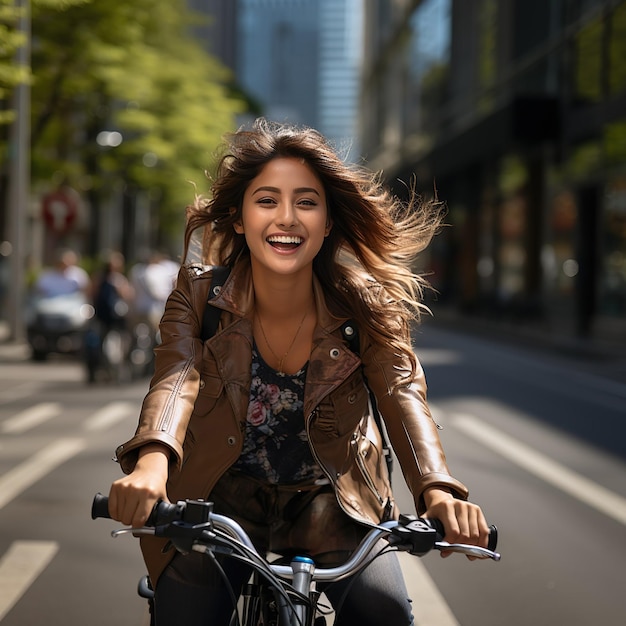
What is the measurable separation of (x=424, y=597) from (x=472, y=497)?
2442 mm

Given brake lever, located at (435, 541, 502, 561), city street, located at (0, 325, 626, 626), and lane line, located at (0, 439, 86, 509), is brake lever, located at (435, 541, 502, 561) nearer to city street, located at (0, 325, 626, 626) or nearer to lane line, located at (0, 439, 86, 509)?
→ city street, located at (0, 325, 626, 626)

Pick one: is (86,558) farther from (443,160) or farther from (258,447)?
(443,160)

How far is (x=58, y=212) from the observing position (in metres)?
23.9

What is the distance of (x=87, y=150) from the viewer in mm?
30875

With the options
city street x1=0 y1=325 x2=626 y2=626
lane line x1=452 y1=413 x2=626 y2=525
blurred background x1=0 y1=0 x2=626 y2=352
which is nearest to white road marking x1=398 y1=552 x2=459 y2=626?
city street x1=0 y1=325 x2=626 y2=626

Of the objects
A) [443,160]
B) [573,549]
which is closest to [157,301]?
[573,549]

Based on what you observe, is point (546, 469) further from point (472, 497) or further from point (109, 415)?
point (109, 415)

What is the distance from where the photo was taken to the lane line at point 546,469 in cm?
759

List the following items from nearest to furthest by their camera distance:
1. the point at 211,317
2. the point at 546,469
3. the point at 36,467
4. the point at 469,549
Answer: the point at 469,549
the point at 211,317
the point at 36,467
the point at 546,469

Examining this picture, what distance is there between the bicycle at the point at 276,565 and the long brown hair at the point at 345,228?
0.67 meters

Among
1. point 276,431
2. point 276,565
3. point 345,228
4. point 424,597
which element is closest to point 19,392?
point 424,597

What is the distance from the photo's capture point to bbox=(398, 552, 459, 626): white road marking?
190 inches

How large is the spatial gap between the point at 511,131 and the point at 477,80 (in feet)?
36.4

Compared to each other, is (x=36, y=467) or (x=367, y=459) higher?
(x=367, y=459)
